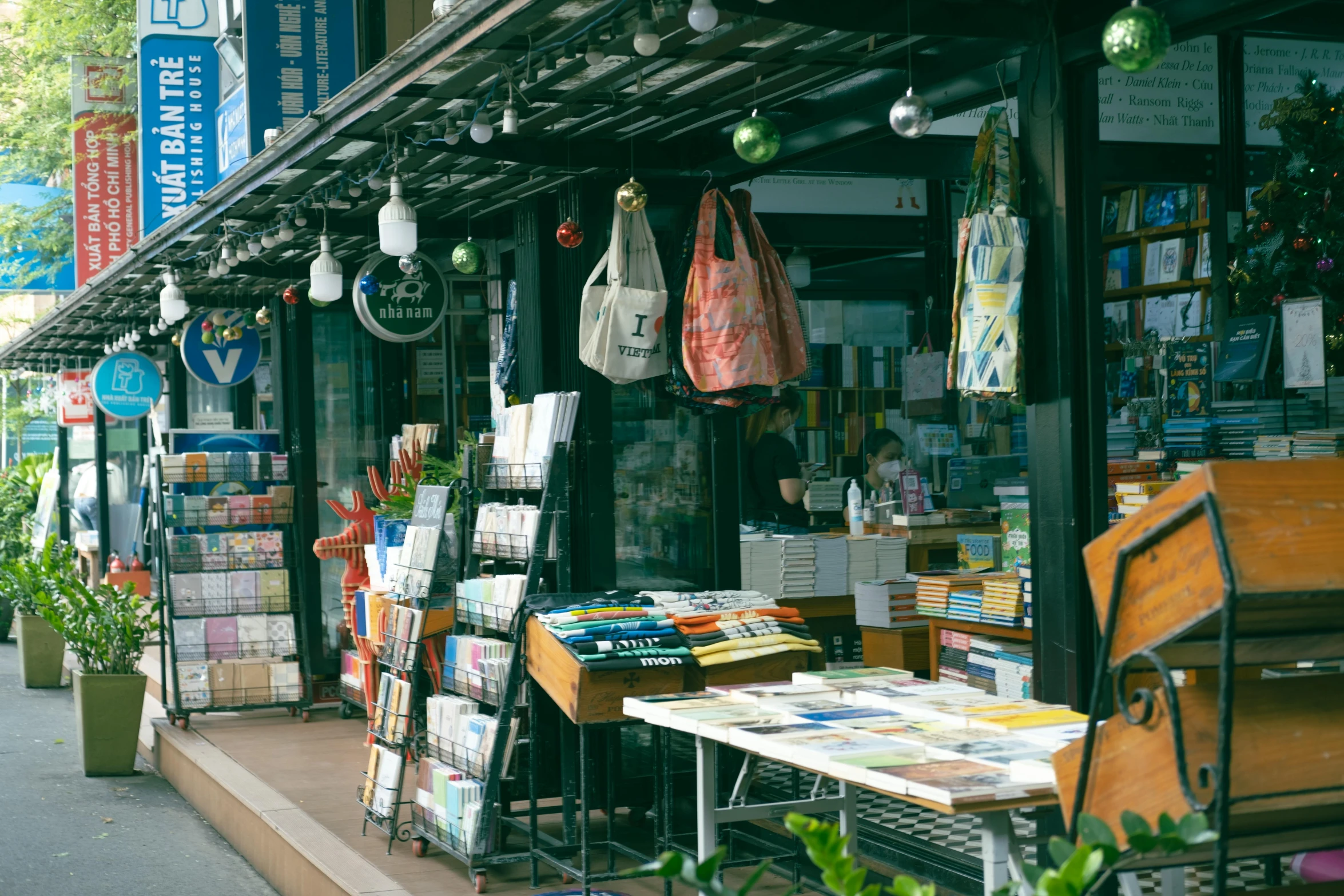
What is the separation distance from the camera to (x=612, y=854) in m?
5.48

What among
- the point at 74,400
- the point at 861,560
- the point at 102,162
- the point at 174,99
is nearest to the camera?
the point at 861,560

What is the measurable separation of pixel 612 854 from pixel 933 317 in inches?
219

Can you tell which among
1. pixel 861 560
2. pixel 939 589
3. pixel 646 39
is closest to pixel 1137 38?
pixel 646 39

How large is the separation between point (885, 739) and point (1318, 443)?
12.2 ft

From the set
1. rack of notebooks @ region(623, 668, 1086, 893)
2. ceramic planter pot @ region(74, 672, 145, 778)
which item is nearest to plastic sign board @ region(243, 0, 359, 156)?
ceramic planter pot @ region(74, 672, 145, 778)

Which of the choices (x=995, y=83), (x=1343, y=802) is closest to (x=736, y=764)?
(x=995, y=83)

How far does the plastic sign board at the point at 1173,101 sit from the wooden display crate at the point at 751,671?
9.37ft

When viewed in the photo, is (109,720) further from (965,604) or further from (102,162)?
(102,162)

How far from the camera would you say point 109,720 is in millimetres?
8477

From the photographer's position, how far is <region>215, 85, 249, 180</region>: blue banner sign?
32.7ft

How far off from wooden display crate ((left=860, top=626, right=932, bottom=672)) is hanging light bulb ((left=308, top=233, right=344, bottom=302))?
3544 millimetres

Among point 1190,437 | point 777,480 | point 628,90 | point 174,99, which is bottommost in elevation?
point 777,480

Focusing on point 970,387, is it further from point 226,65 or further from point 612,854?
point 226,65

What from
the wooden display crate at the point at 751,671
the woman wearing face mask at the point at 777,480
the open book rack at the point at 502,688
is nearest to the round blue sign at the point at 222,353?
the woman wearing face mask at the point at 777,480
